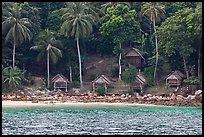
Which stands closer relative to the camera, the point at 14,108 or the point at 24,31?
the point at 14,108

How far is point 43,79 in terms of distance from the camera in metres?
51.4

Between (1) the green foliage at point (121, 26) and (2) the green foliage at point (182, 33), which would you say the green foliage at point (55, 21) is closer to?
(1) the green foliage at point (121, 26)

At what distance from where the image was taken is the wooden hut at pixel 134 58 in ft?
172

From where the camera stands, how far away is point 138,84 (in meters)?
48.8

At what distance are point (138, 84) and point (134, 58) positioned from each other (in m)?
4.79

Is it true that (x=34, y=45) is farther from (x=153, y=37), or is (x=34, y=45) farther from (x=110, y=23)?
(x=153, y=37)

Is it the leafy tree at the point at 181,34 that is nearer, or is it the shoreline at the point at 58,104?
the shoreline at the point at 58,104

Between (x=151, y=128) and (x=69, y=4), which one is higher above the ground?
(x=69, y=4)

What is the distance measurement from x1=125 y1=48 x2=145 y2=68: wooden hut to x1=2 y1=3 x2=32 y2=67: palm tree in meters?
10.6

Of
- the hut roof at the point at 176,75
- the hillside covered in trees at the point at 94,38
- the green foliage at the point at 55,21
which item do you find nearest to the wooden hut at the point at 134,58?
the hillside covered in trees at the point at 94,38

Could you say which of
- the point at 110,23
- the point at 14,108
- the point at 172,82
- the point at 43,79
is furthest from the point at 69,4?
the point at 14,108

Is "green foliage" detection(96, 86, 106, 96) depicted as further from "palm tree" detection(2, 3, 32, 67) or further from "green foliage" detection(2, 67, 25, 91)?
"palm tree" detection(2, 3, 32, 67)

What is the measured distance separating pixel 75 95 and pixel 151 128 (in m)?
23.0

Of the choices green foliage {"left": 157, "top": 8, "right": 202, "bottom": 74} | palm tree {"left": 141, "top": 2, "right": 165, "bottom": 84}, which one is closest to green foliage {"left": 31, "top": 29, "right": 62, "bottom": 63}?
palm tree {"left": 141, "top": 2, "right": 165, "bottom": 84}
